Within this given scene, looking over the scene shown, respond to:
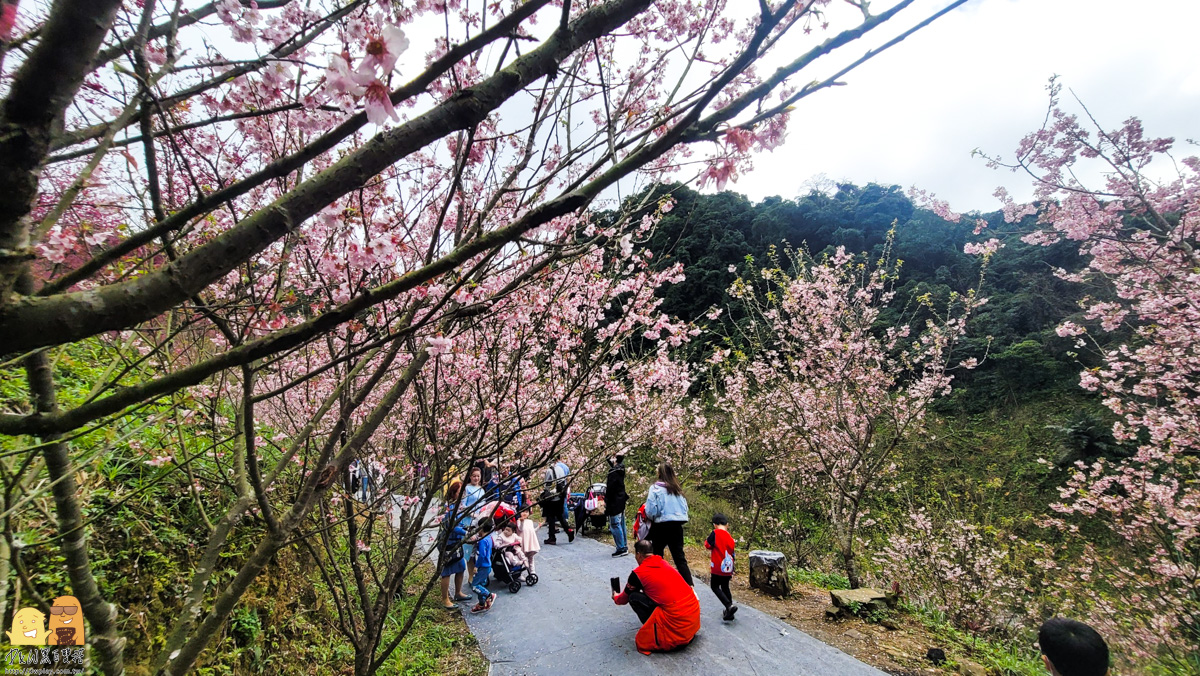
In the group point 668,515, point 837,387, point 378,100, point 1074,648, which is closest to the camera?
point 378,100

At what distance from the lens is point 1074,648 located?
8.32 ft

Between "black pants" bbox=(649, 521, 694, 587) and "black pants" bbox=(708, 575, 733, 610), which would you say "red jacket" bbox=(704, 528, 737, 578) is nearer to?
"black pants" bbox=(708, 575, 733, 610)

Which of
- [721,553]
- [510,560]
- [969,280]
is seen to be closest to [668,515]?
[721,553]

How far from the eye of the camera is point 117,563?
313 cm

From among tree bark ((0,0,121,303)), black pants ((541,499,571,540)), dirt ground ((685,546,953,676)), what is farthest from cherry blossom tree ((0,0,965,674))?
black pants ((541,499,571,540))

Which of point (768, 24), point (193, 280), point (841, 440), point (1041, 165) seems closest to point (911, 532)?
point (841, 440)

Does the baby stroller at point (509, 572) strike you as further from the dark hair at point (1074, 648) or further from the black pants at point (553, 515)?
the dark hair at point (1074, 648)

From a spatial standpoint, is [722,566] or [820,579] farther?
[820,579]

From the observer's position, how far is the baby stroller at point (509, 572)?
20.4 ft

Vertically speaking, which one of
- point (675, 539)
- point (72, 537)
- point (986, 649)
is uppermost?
point (72, 537)

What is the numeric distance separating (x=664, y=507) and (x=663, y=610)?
112 cm

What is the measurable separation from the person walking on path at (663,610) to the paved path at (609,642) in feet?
0.40

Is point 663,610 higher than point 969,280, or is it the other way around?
point 969,280

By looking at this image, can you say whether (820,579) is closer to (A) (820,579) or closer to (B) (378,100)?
(A) (820,579)
